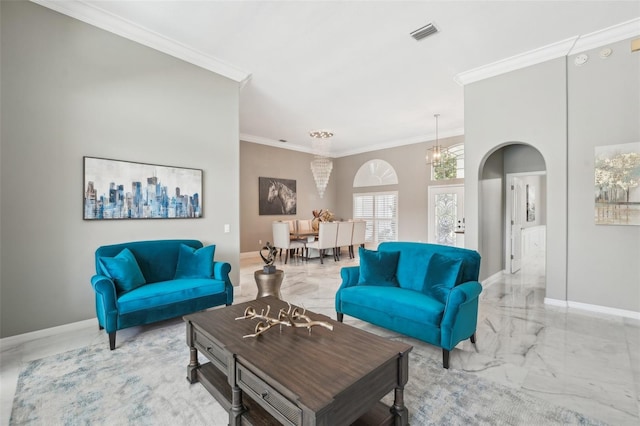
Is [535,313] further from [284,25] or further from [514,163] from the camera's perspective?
[284,25]

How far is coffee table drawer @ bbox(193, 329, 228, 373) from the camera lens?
1766 mm

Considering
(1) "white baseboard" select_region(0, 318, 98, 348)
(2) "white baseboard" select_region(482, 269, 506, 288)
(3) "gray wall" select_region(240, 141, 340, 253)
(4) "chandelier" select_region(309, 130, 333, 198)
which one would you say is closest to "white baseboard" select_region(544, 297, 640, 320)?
(2) "white baseboard" select_region(482, 269, 506, 288)

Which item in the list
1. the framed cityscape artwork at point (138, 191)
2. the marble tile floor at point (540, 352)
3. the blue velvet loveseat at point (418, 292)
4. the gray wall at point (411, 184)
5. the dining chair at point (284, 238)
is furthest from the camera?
the gray wall at point (411, 184)

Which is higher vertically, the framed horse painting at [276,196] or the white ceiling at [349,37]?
the white ceiling at [349,37]

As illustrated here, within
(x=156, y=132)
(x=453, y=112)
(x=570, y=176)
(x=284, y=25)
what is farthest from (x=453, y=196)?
(x=156, y=132)

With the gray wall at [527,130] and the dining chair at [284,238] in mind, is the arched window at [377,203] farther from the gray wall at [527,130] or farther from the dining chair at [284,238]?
the gray wall at [527,130]

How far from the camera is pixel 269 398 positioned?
4.55 feet

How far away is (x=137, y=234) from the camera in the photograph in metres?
3.48

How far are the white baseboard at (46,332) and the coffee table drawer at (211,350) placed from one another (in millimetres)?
1900

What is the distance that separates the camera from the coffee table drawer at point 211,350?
177 centimetres

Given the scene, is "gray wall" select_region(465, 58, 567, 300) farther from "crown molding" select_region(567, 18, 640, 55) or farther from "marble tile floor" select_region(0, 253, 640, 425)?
"marble tile floor" select_region(0, 253, 640, 425)

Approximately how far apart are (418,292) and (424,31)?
2949 mm

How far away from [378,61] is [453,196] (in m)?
4.64

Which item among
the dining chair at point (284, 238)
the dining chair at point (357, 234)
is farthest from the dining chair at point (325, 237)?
the dining chair at point (357, 234)
